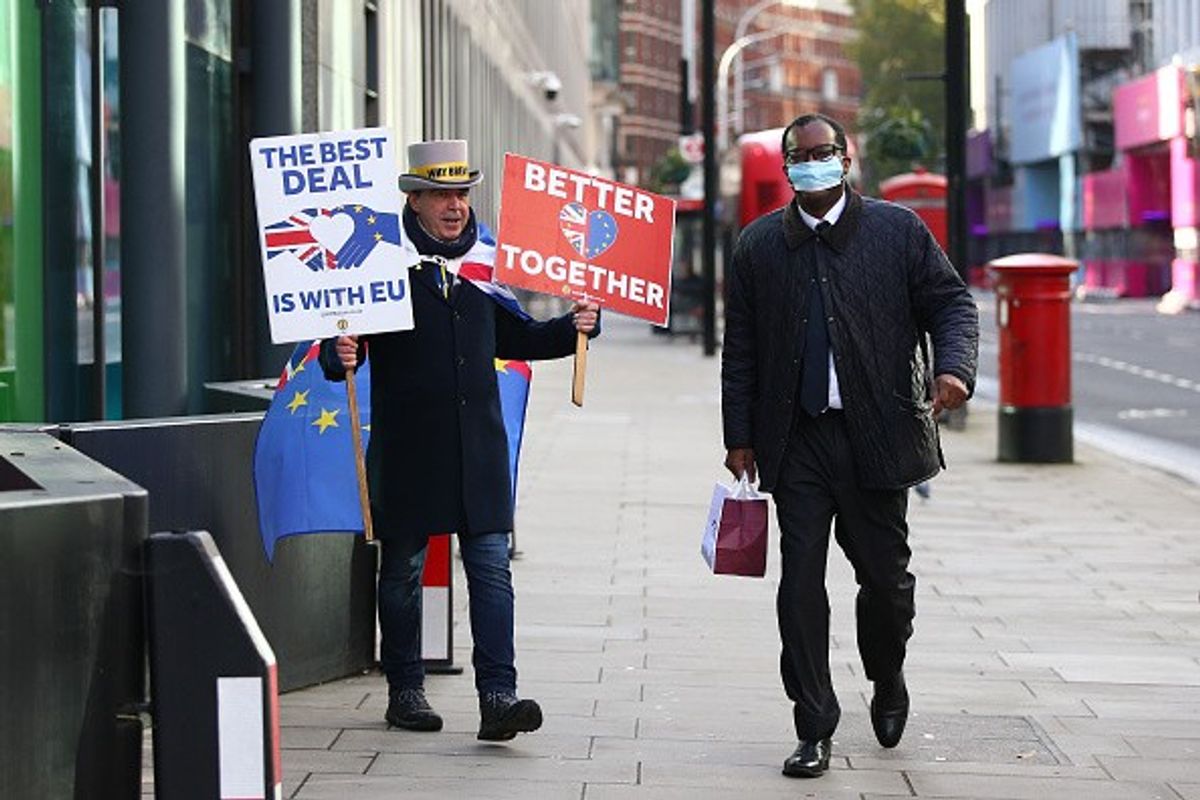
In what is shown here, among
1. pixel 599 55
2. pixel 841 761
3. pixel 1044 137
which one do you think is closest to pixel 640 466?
pixel 841 761

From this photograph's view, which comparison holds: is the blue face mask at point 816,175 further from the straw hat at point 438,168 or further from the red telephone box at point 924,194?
the red telephone box at point 924,194

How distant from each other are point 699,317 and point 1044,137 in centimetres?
5680

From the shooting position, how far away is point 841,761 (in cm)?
815

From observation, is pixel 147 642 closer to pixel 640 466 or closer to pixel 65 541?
pixel 65 541

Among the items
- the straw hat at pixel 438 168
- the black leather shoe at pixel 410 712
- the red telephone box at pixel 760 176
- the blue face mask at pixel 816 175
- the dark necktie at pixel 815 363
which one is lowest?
the black leather shoe at pixel 410 712

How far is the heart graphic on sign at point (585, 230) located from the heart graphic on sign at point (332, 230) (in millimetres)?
704

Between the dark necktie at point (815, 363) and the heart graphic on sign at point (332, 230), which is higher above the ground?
the heart graphic on sign at point (332, 230)

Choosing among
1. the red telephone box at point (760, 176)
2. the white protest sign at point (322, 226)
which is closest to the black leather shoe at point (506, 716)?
the white protest sign at point (322, 226)

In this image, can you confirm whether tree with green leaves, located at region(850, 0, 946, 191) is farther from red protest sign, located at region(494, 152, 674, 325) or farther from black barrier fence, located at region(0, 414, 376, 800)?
black barrier fence, located at region(0, 414, 376, 800)

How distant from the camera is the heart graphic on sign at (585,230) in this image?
8.58 metres

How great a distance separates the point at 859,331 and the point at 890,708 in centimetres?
111

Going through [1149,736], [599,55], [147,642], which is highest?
[599,55]

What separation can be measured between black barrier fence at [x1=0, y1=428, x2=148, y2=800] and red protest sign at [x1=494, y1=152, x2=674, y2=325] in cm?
281

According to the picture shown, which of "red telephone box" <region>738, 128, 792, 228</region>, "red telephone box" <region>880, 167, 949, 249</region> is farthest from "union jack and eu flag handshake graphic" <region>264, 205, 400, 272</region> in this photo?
"red telephone box" <region>738, 128, 792, 228</region>
